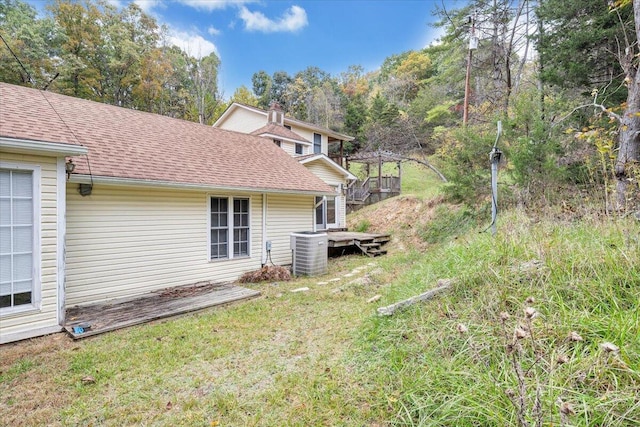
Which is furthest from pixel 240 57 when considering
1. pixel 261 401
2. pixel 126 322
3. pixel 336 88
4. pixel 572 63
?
pixel 261 401

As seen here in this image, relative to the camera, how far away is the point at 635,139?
5.65 meters

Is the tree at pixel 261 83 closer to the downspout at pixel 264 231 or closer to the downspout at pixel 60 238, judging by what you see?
the downspout at pixel 264 231

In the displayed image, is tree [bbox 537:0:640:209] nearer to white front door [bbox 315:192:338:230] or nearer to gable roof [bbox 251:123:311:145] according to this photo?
white front door [bbox 315:192:338:230]

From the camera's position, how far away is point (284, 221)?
29.2ft

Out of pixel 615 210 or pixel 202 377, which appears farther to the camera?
pixel 615 210

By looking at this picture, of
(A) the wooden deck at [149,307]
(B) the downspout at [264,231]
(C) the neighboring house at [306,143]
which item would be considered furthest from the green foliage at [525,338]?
(C) the neighboring house at [306,143]

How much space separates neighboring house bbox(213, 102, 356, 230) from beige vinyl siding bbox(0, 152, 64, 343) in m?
7.83

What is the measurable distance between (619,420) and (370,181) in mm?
18522

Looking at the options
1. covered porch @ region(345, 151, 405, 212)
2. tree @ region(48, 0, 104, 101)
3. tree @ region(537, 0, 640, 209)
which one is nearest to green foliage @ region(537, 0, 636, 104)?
tree @ region(537, 0, 640, 209)

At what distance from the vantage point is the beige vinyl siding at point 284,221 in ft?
28.0

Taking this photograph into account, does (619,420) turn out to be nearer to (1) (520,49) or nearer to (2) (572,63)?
(2) (572,63)

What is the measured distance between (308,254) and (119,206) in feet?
14.6

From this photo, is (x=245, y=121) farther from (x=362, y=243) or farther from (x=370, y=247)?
(x=370, y=247)

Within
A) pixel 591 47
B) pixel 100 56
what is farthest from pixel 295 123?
pixel 100 56
